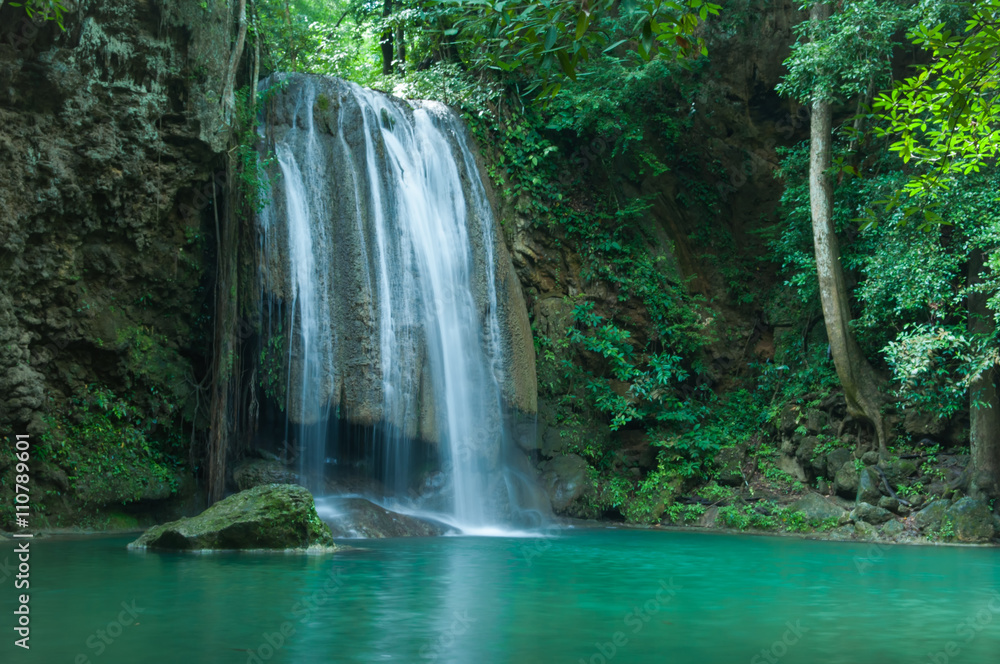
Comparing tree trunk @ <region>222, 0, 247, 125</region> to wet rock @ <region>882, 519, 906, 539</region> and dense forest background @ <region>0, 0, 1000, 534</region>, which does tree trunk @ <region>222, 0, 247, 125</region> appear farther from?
Answer: wet rock @ <region>882, 519, 906, 539</region>

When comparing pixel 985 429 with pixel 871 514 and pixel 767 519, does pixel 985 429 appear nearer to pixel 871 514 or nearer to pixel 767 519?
pixel 871 514

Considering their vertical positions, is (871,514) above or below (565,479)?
below

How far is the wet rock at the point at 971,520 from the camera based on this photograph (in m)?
11.3

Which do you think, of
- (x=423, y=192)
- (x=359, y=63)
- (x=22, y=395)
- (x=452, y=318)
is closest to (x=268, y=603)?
(x=22, y=395)

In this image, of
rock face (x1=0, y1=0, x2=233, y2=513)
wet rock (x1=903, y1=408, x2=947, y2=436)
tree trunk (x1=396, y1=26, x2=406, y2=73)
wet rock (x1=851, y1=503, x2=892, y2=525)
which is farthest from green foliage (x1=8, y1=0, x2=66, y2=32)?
wet rock (x1=903, y1=408, x2=947, y2=436)

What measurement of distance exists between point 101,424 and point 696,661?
891cm

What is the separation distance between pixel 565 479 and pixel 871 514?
467 cm

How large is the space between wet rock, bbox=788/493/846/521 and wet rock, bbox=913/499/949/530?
104cm

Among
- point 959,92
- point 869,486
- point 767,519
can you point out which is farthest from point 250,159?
point 869,486

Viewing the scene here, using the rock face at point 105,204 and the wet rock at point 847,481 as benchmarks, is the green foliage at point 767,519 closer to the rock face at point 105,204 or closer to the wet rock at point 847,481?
the wet rock at point 847,481

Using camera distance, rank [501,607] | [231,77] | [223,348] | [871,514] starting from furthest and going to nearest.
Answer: [871,514] → [231,77] → [223,348] → [501,607]

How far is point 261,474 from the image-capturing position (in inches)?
445

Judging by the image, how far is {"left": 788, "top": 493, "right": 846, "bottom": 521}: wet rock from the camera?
12.5 m

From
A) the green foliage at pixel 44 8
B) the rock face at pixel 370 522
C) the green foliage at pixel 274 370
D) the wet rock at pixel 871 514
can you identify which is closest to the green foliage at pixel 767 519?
the wet rock at pixel 871 514
